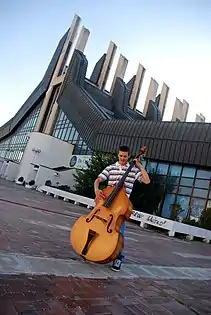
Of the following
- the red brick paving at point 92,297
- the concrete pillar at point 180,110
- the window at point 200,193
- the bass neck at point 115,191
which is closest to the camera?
the red brick paving at point 92,297

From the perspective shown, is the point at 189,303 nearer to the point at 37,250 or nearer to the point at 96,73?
the point at 37,250

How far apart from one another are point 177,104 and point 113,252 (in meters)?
44.3

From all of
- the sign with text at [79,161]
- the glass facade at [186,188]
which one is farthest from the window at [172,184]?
the sign with text at [79,161]

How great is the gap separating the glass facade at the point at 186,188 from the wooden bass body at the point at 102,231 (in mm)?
17712

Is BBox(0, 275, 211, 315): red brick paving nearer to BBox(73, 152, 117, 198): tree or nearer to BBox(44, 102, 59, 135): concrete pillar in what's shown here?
BBox(73, 152, 117, 198): tree

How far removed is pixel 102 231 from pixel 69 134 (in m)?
30.9

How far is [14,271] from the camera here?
8.41 feet

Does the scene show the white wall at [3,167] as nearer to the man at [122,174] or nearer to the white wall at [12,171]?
the white wall at [12,171]

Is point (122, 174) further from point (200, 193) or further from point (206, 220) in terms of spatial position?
point (200, 193)

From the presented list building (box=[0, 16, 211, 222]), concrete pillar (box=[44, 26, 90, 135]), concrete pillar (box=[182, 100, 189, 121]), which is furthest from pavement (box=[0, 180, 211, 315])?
concrete pillar (box=[182, 100, 189, 121])

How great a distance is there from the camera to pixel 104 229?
3.32 m

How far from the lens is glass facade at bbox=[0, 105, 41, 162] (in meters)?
43.6

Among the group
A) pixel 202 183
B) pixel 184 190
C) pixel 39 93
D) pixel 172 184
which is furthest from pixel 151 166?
pixel 39 93

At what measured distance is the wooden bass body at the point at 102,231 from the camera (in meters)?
3.21
